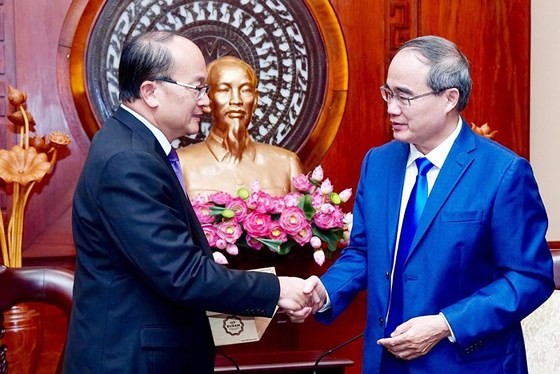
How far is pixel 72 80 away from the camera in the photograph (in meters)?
4.18

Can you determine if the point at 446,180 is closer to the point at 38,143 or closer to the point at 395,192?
the point at 395,192

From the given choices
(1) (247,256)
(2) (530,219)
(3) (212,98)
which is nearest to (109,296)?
(2) (530,219)

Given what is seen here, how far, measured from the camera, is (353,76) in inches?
179

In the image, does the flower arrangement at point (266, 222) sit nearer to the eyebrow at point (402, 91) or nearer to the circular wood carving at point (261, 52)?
the circular wood carving at point (261, 52)

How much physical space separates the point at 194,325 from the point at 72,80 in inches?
93.2

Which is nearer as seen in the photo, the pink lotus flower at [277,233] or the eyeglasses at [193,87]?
the eyeglasses at [193,87]

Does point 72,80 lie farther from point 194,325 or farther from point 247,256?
point 194,325

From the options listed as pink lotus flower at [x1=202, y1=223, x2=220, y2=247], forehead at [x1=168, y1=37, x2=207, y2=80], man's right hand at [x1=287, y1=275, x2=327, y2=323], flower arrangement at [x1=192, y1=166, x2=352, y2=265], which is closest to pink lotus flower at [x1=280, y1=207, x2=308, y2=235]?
flower arrangement at [x1=192, y1=166, x2=352, y2=265]

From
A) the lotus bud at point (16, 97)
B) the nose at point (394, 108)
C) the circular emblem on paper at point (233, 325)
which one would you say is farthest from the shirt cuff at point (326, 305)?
the lotus bud at point (16, 97)

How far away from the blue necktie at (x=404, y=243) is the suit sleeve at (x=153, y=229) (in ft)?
Result: 1.50

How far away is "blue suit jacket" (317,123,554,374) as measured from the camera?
6.83 feet

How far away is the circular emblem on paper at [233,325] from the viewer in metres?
2.27

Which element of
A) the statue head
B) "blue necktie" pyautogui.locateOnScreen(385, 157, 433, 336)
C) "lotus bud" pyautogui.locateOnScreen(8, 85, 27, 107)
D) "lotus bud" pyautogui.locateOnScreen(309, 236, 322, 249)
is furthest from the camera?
"lotus bud" pyautogui.locateOnScreen(8, 85, 27, 107)

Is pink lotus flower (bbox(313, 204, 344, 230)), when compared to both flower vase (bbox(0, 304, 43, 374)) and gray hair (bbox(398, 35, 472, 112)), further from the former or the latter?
gray hair (bbox(398, 35, 472, 112))
